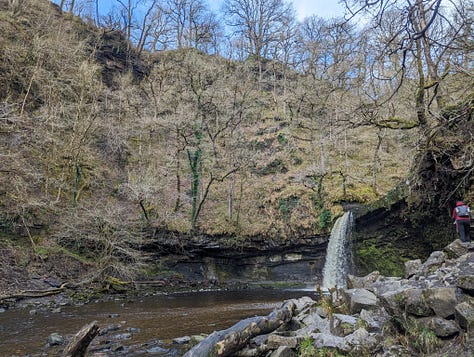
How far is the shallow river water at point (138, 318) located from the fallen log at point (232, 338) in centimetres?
327

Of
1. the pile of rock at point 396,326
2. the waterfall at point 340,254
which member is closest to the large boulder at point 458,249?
the pile of rock at point 396,326

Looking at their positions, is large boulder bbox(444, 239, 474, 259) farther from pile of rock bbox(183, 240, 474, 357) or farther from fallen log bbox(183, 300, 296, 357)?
fallen log bbox(183, 300, 296, 357)

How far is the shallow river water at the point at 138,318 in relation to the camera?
855 cm

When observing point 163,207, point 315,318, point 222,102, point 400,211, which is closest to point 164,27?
point 222,102

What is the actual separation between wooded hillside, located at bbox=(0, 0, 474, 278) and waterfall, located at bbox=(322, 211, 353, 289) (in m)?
1.36

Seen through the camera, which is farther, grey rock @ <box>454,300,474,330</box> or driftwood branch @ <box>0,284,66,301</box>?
driftwood branch @ <box>0,284,66,301</box>

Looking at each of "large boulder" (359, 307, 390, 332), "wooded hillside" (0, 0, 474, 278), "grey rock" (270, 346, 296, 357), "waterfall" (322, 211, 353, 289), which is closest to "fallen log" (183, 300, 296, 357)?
"grey rock" (270, 346, 296, 357)

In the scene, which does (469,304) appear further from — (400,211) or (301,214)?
(301,214)

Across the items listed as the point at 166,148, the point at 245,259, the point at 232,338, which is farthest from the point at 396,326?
the point at 166,148

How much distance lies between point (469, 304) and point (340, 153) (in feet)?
82.8

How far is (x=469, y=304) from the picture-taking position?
16.6 ft

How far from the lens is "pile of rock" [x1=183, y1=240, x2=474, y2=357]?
503cm

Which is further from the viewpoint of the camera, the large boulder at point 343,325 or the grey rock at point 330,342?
the large boulder at point 343,325

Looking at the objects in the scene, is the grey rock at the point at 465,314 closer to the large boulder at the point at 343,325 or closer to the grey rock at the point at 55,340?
the large boulder at the point at 343,325
